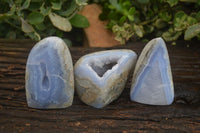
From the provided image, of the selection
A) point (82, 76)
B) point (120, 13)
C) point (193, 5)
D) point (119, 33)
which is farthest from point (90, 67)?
point (193, 5)

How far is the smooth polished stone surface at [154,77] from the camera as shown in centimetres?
124

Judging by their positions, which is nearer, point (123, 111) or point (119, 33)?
point (123, 111)

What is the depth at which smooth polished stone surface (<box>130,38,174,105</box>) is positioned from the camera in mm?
1235

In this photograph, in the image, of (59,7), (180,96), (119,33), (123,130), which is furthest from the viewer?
(119,33)

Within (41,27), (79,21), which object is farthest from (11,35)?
(79,21)

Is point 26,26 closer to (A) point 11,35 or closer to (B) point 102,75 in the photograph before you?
(A) point 11,35

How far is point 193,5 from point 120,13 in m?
0.53

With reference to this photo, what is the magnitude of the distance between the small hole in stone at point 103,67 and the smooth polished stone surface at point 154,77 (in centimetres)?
12

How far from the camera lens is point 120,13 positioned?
1.86m

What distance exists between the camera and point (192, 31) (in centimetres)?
152

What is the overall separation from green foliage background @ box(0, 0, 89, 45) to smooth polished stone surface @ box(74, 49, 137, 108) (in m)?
0.48

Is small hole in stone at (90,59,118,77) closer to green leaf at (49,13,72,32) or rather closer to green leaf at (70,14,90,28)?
green leaf at (49,13,72,32)

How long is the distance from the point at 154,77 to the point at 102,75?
0.26 metres

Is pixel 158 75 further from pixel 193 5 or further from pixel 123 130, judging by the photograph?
pixel 193 5
